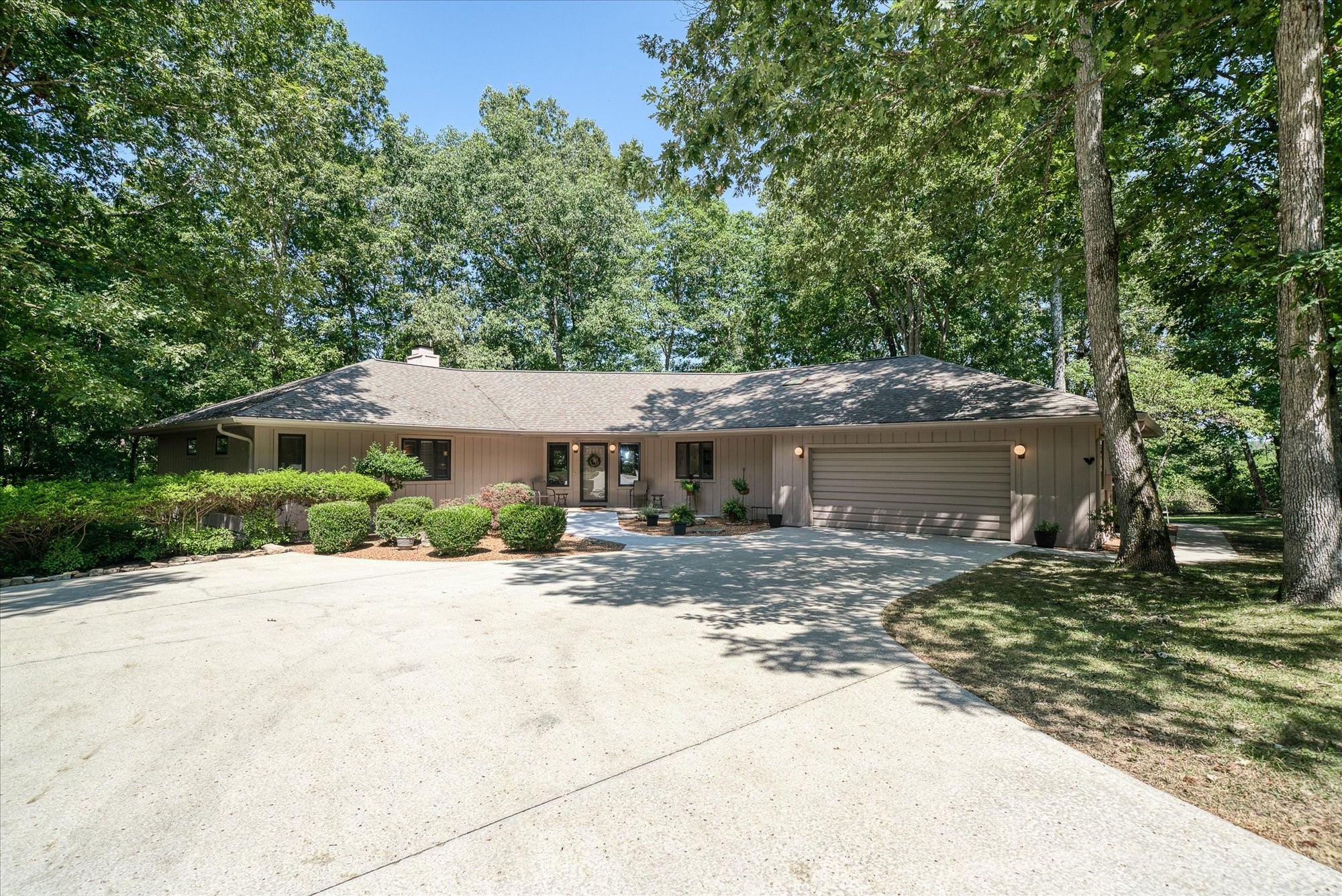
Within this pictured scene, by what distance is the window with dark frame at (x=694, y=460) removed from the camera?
1652 centimetres

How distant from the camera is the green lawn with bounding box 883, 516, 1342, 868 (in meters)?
2.80

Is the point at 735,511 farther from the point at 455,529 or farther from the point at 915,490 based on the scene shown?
the point at 455,529

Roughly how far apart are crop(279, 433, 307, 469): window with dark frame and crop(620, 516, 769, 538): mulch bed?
24.9ft

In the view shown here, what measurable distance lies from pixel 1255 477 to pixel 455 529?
28119 mm

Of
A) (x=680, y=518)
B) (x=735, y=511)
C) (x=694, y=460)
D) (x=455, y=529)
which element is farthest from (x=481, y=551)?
(x=694, y=460)

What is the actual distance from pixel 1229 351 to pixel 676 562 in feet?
47.3

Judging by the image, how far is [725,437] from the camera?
16.0 meters

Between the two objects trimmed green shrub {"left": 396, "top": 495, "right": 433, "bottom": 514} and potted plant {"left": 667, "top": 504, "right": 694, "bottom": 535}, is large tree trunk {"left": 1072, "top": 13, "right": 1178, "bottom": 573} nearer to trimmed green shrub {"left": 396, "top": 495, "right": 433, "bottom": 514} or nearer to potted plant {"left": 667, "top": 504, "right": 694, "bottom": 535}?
potted plant {"left": 667, "top": 504, "right": 694, "bottom": 535}

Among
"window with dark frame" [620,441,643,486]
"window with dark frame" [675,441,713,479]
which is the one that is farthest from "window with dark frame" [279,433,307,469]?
"window with dark frame" [675,441,713,479]

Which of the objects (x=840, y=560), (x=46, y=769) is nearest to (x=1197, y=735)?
(x=840, y=560)

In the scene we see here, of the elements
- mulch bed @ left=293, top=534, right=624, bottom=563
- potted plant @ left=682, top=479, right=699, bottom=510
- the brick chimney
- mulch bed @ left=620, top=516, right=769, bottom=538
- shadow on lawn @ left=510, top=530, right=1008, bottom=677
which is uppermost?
the brick chimney

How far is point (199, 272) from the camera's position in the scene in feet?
35.3

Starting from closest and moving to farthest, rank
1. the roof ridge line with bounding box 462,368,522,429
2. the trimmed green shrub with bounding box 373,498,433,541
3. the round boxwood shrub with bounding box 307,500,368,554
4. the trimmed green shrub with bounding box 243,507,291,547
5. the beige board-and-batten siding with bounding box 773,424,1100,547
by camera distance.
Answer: the round boxwood shrub with bounding box 307,500,368,554 → the beige board-and-batten siding with bounding box 773,424,1100,547 → the trimmed green shrub with bounding box 243,507,291,547 → the trimmed green shrub with bounding box 373,498,433,541 → the roof ridge line with bounding box 462,368,522,429

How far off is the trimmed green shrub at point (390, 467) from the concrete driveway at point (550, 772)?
6932mm
